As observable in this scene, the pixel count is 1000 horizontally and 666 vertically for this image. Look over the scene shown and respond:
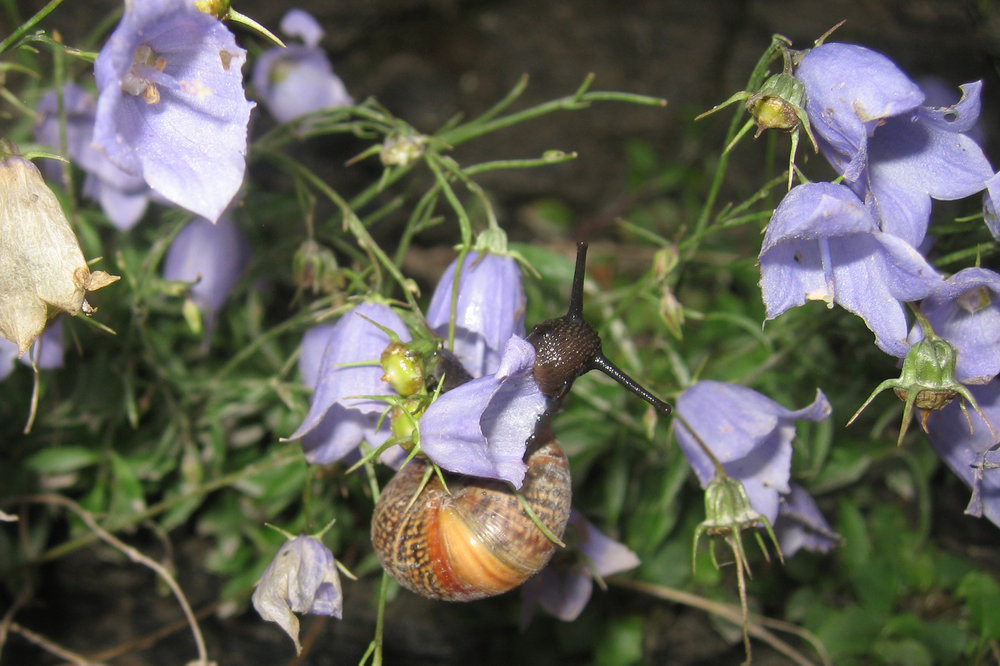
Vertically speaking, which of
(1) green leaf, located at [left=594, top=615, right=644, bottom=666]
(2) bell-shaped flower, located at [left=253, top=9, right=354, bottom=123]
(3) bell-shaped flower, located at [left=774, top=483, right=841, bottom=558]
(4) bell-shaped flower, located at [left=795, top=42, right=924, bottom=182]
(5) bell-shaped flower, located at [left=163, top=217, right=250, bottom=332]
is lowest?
(1) green leaf, located at [left=594, top=615, right=644, bottom=666]

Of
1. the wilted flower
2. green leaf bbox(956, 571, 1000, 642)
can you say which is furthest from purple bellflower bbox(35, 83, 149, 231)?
green leaf bbox(956, 571, 1000, 642)

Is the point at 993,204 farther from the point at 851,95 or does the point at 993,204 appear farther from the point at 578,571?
the point at 578,571

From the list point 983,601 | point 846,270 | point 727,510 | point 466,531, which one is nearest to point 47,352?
point 466,531

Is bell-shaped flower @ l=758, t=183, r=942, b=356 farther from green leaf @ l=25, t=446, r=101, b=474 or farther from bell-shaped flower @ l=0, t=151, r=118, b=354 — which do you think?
green leaf @ l=25, t=446, r=101, b=474

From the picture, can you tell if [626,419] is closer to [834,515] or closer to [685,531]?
[685,531]

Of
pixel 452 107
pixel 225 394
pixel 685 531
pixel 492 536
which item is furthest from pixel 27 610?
pixel 452 107
